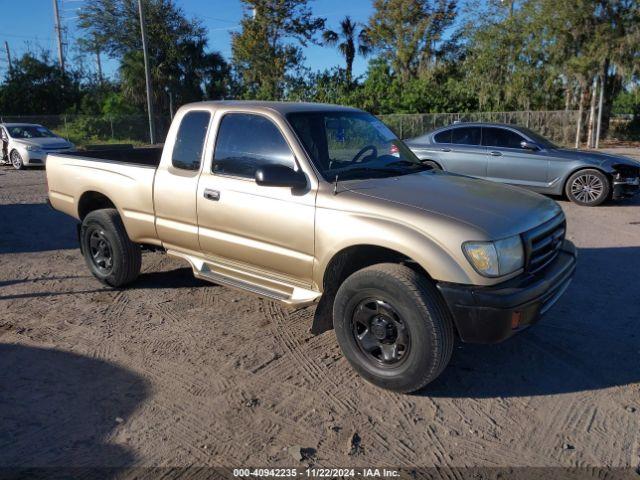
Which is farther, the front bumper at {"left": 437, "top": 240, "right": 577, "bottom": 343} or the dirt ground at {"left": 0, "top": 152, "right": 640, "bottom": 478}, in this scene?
the front bumper at {"left": 437, "top": 240, "right": 577, "bottom": 343}

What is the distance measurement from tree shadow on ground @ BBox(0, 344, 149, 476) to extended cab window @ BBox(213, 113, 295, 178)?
1.77m

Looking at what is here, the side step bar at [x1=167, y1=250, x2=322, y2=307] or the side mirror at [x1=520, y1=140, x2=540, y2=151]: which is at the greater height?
the side mirror at [x1=520, y1=140, x2=540, y2=151]

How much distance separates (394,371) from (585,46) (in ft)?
80.8

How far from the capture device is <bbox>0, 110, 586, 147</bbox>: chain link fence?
81.8 ft

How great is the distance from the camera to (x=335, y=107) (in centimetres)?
A: 473

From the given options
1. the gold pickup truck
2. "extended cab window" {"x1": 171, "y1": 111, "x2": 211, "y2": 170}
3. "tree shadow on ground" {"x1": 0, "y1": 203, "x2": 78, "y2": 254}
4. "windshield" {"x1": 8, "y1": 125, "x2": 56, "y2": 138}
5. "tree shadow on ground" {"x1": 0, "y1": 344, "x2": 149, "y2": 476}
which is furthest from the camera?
"windshield" {"x1": 8, "y1": 125, "x2": 56, "y2": 138}

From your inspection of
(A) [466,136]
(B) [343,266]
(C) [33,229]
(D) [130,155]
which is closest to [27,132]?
(C) [33,229]

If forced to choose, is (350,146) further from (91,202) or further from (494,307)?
(91,202)

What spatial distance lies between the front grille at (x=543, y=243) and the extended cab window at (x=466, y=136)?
6.86 m

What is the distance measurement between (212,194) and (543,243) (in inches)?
100

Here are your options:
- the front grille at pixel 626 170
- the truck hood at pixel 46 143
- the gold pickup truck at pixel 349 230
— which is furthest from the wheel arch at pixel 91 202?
the truck hood at pixel 46 143

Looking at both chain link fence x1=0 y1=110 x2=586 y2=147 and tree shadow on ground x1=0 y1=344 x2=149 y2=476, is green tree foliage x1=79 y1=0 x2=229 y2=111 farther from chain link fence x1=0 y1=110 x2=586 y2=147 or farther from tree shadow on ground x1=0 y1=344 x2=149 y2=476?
tree shadow on ground x1=0 y1=344 x2=149 y2=476

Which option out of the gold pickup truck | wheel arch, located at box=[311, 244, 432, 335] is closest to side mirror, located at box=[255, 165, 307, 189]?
the gold pickup truck

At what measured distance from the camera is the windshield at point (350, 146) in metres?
4.02
